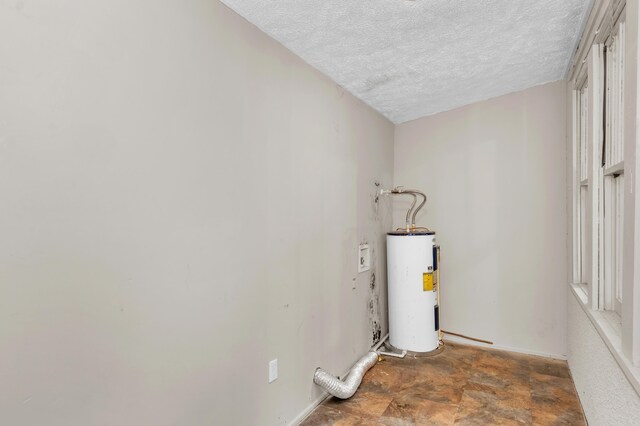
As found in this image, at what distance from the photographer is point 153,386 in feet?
4.08

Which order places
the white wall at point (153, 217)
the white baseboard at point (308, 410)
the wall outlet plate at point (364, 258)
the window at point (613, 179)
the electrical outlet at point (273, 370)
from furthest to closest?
the wall outlet plate at point (364, 258) → the white baseboard at point (308, 410) → the electrical outlet at point (273, 370) → the window at point (613, 179) → the white wall at point (153, 217)

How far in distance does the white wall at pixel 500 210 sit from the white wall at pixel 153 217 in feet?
5.39

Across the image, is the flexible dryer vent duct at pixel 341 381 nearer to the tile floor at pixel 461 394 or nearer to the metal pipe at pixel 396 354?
the tile floor at pixel 461 394

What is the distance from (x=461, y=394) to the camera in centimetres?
233

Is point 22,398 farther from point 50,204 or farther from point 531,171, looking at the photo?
point 531,171

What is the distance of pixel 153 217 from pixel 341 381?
63.7 inches

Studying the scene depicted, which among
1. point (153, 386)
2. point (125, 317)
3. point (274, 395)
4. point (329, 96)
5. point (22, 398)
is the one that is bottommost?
point (274, 395)

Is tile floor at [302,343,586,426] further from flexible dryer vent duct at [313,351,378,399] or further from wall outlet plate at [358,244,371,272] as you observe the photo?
wall outlet plate at [358,244,371,272]

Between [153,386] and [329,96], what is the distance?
A: 1883 millimetres

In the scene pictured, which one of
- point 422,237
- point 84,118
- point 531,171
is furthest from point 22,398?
point 531,171

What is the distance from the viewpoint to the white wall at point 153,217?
3.07 feet

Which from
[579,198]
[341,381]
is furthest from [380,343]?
[579,198]

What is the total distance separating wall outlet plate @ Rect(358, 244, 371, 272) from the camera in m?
2.82

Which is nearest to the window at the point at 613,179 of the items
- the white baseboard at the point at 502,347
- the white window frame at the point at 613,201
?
the white window frame at the point at 613,201
